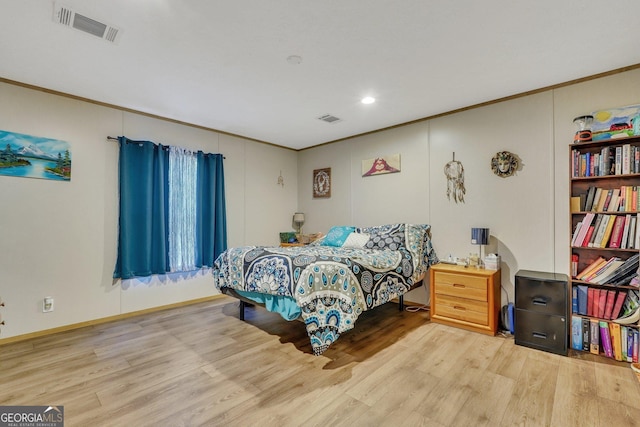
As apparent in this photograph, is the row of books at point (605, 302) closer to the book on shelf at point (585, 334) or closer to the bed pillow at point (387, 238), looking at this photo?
the book on shelf at point (585, 334)

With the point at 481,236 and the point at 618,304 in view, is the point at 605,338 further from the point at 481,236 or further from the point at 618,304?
the point at 481,236

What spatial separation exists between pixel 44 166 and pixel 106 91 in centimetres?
102

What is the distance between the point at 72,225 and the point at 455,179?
4.49 metres

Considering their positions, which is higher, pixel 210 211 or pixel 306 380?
pixel 210 211

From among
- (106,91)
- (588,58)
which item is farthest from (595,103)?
(106,91)

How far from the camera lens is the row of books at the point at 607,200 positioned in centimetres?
243

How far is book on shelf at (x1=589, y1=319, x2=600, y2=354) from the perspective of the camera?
2494 mm

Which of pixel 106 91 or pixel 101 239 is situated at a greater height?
pixel 106 91

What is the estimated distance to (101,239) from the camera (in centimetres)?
338

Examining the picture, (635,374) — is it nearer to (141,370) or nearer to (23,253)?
(141,370)

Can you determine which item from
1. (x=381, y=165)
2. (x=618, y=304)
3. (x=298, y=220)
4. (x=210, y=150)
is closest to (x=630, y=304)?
(x=618, y=304)

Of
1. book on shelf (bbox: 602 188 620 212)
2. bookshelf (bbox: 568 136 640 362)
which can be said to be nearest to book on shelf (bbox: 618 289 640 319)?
bookshelf (bbox: 568 136 640 362)

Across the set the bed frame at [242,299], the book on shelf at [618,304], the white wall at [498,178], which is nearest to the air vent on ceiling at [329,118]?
the white wall at [498,178]

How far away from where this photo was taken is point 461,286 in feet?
10.2
